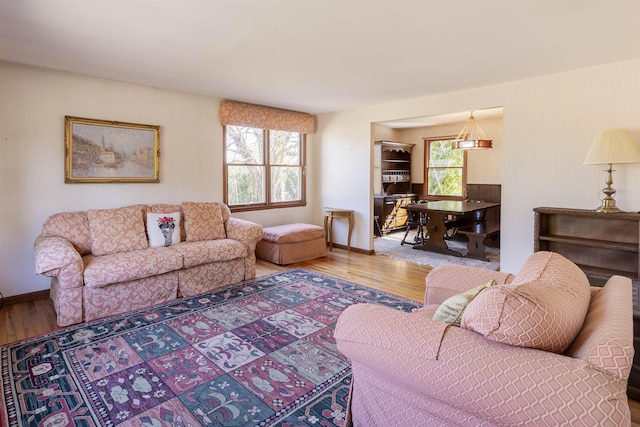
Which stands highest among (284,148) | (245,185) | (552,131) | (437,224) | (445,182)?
(284,148)

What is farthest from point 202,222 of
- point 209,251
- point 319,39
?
point 319,39

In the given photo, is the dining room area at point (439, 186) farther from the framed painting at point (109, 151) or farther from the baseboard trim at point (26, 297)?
the baseboard trim at point (26, 297)

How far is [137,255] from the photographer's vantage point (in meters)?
3.51

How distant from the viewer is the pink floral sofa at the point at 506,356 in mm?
962

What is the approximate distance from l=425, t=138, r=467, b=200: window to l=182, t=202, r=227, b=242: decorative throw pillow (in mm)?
5459

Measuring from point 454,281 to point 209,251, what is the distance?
2.55 m

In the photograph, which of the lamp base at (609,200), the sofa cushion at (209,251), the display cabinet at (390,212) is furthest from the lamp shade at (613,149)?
the display cabinet at (390,212)

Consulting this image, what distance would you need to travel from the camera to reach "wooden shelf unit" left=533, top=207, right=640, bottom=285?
3355mm

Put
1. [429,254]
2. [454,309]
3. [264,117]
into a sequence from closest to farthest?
[454,309] → [264,117] → [429,254]

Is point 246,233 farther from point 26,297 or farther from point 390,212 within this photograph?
point 390,212

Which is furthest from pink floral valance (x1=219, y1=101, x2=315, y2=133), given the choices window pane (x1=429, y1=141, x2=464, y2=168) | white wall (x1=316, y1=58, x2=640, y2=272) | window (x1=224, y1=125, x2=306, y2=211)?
window pane (x1=429, y1=141, x2=464, y2=168)

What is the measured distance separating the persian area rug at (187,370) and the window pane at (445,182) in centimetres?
527

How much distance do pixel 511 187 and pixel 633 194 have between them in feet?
3.49

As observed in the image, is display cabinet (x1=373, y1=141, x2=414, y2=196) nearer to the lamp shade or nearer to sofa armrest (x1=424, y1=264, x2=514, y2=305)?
the lamp shade
